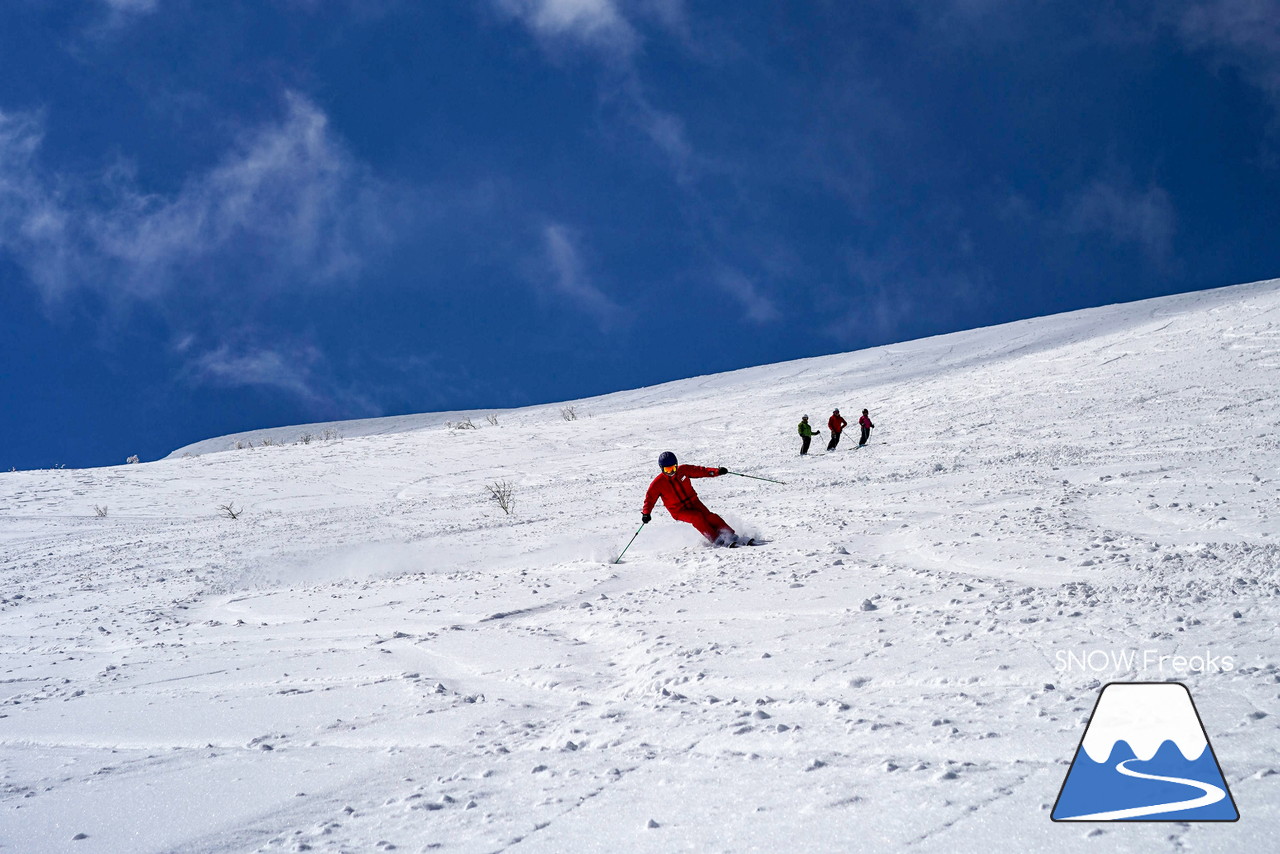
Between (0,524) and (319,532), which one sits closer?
(319,532)

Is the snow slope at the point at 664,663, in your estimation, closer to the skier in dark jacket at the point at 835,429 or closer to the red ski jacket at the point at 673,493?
the red ski jacket at the point at 673,493

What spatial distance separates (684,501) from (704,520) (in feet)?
1.07

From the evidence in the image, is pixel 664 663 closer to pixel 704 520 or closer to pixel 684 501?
pixel 704 520

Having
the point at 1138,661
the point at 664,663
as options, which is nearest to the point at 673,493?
the point at 664,663

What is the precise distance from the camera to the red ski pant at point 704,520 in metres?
7.71

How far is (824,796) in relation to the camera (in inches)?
91.1

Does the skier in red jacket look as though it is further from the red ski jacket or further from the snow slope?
the snow slope

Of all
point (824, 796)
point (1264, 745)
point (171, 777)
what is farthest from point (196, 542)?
point (1264, 745)

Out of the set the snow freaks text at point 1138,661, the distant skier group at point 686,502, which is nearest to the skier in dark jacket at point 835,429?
the distant skier group at point 686,502

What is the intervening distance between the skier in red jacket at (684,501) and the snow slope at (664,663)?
1.16 ft

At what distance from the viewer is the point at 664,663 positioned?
12.6ft

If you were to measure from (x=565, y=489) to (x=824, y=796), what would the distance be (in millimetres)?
11622

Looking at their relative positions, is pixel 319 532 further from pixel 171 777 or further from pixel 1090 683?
pixel 1090 683

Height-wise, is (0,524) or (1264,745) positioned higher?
(0,524)
